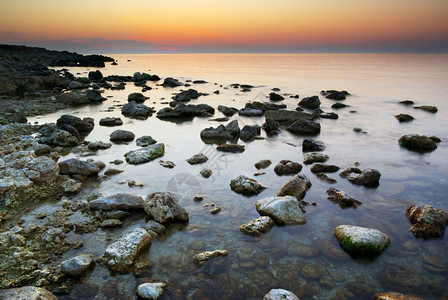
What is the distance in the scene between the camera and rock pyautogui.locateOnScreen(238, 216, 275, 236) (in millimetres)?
5785

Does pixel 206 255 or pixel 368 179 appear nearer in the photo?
pixel 206 255

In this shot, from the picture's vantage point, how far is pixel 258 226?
590 centimetres

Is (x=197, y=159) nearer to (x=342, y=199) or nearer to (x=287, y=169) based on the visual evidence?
(x=287, y=169)

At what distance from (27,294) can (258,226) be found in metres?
3.96

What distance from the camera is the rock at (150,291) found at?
13.6ft

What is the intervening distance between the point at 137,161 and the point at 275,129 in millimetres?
7629

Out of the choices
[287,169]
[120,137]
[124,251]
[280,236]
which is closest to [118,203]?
[124,251]

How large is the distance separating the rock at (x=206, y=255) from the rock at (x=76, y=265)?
5.81ft

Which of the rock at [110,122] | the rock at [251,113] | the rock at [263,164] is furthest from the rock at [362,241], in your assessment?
the rock at [251,113]

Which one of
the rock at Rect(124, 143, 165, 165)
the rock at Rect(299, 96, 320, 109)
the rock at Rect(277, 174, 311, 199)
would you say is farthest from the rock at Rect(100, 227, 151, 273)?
the rock at Rect(299, 96, 320, 109)

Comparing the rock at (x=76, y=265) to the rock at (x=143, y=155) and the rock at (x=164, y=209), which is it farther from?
the rock at (x=143, y=155)

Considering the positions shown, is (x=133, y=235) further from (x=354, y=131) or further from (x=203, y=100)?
(x=203, y=100)

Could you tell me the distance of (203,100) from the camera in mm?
24797

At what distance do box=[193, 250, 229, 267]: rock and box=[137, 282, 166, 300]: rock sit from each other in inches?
32.9
